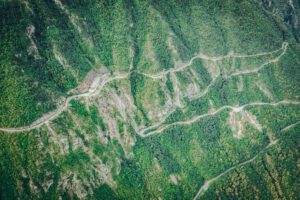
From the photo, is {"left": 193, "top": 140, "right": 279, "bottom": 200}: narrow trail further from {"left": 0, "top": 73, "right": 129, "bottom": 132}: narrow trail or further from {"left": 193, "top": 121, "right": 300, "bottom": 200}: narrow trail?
{"left": 0, "top": 73, "right": 129, "bottom": 132}: narrow trail

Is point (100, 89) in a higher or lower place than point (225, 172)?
higher

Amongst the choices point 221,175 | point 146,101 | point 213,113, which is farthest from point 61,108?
point 221,175

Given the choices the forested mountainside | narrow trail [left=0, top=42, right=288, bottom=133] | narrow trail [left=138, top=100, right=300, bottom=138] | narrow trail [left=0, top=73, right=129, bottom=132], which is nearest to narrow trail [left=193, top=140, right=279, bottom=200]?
the forested mountainside

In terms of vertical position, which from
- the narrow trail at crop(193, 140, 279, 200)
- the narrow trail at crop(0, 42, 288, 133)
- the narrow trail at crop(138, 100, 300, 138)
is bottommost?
the narrow trail at crop(193, 140, 279, 200)

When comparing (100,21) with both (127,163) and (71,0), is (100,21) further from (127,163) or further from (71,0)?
(127,163)

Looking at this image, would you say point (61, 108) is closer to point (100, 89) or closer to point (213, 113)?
point (100, 89)

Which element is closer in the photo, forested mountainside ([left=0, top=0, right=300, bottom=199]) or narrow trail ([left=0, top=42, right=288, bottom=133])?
narrow trail ([left=0, top=42, right=288, bottom=133])

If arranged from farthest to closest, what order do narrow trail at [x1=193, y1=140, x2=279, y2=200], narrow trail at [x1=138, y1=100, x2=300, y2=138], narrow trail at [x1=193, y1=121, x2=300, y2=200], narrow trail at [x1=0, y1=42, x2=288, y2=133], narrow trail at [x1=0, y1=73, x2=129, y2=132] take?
narrow trail at [x1=138, y1=100, x2=300, y2=138] < narrow trail at [x1=193, y1=121, x2=300, y2=200] < narrow trail at [x1=193, y1=140, x2=279, y2=200] < narrow trail at [x1=0, y1=42, x2=288, y2=133] < narrow trail at [x1=0, y1=73, x2=129, y2=132]

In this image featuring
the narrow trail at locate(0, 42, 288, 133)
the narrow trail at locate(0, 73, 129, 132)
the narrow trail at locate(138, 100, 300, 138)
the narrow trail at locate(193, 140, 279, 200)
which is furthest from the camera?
the narrow trail at locate(138, 100, 300, 138)
